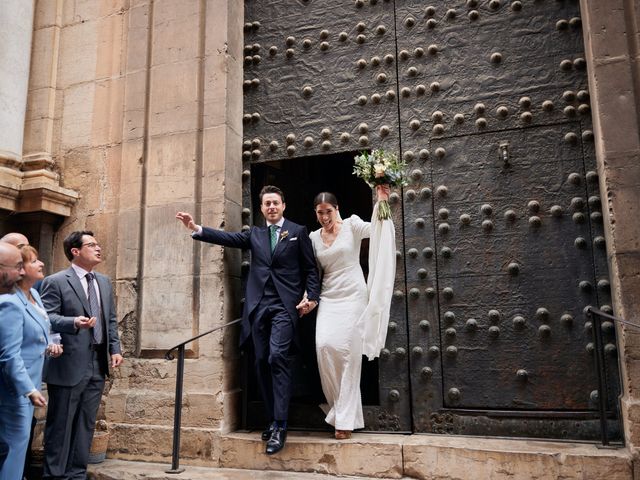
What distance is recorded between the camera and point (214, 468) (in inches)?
174

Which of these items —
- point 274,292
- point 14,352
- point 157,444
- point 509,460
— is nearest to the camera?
point 14,352

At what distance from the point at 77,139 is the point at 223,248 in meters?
1.97

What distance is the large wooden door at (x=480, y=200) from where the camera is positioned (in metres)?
4.27

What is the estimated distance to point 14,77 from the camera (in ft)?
18.5

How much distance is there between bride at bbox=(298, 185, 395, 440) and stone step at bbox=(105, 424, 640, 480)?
0.22 m

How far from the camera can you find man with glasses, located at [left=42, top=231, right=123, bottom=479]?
402 centimetres

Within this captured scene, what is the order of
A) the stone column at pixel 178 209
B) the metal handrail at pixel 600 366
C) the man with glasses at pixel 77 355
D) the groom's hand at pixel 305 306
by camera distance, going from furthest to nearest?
1. the stone column at pixel 178 209
2. the groom's hand at pixel 305 306
3. the man with glasses at pixel 77 355
4. the metal handrail at pixel 600 366

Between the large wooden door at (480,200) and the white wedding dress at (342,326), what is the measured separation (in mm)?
352

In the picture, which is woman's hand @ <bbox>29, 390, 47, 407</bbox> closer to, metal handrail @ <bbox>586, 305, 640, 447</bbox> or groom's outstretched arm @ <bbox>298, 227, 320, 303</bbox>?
groom's outstretched arm @ <bbox>298, 227, 320, 303</bbox>

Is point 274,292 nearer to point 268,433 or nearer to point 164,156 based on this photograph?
point 268,433

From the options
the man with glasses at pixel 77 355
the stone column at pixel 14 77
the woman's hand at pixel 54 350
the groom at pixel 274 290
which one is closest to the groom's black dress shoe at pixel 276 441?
the groom at pixel 274 290

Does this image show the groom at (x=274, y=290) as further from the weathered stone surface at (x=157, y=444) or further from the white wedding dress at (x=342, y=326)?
the weathered stone surface at (x=157, y=444)

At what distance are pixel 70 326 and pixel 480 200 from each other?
10.1 ft

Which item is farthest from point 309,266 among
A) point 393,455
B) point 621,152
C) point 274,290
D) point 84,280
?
point 621,152
